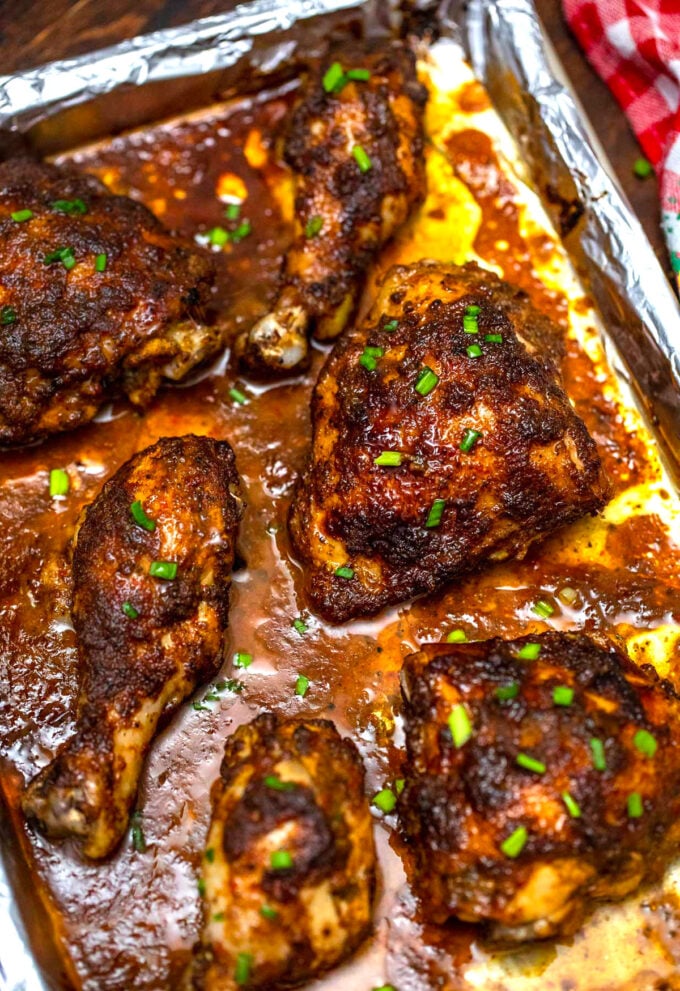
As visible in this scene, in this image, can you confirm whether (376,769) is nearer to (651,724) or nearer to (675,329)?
(651,724)

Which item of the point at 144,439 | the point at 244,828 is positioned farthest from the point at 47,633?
the point at 244,828

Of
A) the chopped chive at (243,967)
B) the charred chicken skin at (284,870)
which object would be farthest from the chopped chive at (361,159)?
the chopped chive at (243,967)

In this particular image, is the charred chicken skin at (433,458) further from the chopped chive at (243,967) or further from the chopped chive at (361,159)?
the chopped chive at (243,967)

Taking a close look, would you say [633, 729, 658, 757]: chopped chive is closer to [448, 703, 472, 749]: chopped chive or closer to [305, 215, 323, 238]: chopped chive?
[448, 703, 472, 749]: chopped chive

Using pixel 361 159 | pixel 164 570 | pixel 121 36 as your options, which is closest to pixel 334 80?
pixel 361 159

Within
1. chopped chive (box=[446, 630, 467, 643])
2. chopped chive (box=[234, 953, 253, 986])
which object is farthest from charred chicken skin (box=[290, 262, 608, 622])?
chopped chive (box=[234, 953, 253, 986])

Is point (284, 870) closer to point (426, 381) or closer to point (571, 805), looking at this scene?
point (571, 805)
